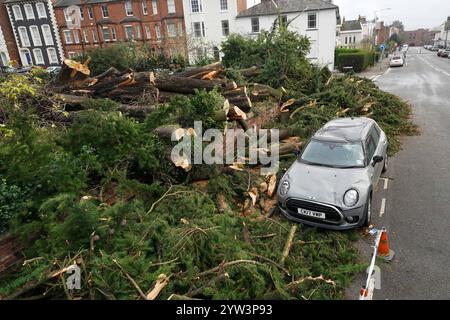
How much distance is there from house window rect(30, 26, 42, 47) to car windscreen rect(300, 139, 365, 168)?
4982 centimetres

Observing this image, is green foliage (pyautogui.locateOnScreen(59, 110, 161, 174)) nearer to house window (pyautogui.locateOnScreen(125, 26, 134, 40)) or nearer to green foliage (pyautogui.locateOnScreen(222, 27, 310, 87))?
green foliage (pyautogui.locateOnScreen(222, 27, 310, 87))

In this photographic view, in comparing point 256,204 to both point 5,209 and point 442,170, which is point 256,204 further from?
point 442,170

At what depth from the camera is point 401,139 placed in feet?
36.9

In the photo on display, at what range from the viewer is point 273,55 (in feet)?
47.6

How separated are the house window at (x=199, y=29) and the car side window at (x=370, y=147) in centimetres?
3337

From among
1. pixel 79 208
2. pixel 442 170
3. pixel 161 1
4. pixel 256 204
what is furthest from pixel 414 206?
pixel 161 1

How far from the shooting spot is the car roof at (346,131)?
23.0 ft

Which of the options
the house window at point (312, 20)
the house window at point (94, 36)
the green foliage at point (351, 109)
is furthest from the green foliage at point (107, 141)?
the house window at point (94, 36)

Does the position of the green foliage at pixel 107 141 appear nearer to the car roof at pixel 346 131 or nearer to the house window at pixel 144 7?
the car roof at pixel 346 131

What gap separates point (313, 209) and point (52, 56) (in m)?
50.2

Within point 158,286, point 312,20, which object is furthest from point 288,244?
point 312,20

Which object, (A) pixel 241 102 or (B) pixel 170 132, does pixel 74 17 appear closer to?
(A) pixel 241 102
